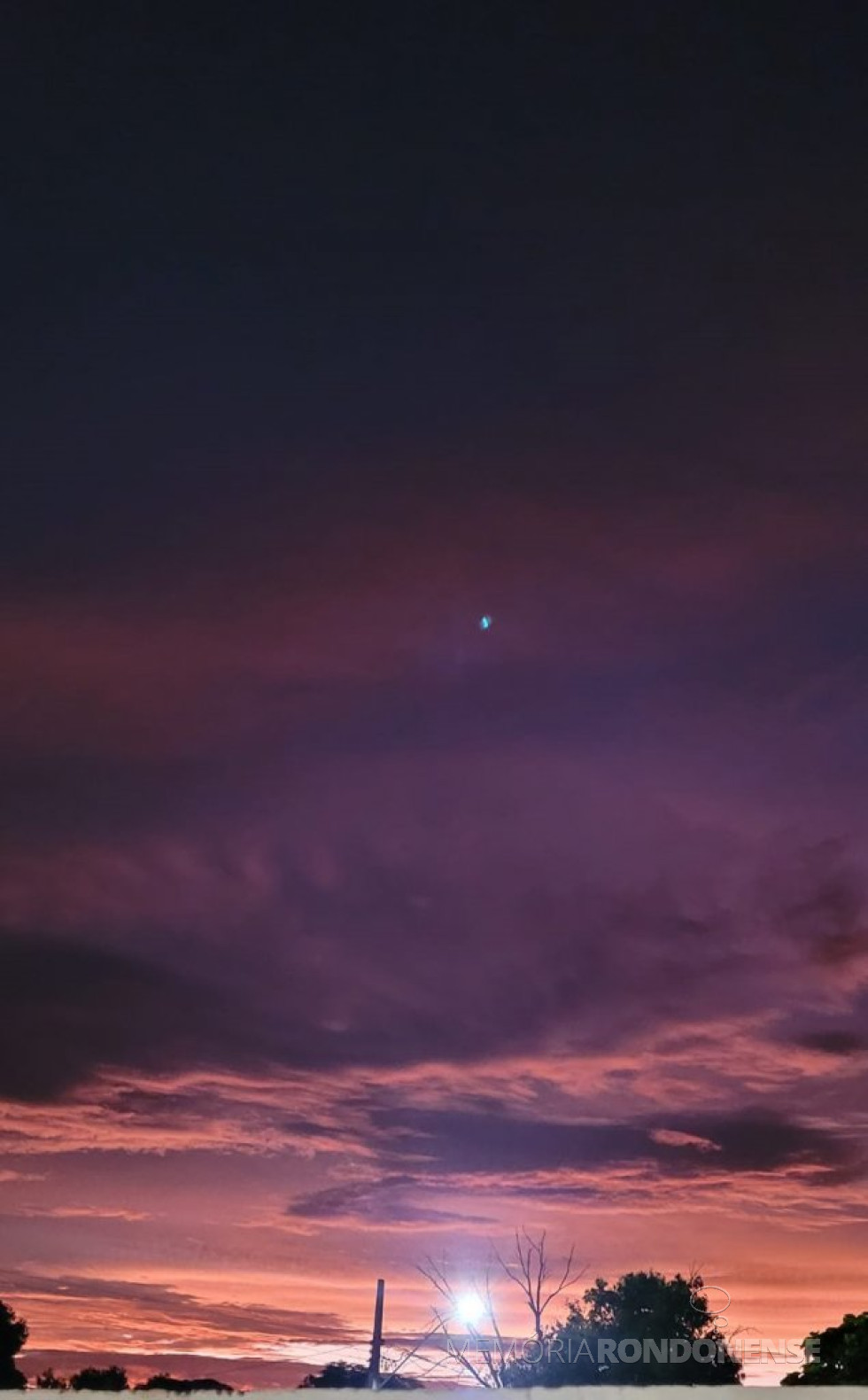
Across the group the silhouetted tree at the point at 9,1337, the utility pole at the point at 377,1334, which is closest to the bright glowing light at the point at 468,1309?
the utility pole at the point at 377,1334

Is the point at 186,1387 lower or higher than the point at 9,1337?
lower

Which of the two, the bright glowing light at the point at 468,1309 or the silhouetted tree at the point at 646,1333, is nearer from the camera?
the bright glowing light at the point at 468,1309

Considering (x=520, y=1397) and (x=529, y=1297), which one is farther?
(x=529, y=1297)

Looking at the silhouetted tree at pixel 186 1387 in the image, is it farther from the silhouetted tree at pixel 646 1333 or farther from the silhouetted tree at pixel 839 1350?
the silhouetted tree at pixel 646 1333

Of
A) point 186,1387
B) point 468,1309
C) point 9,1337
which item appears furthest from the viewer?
point 9,1337

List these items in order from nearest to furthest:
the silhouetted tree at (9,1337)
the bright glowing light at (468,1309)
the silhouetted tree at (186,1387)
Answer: the silhouetted tree at (186,1387) < the bright glowing light at (468,1309) < the silhouetted tree at (9,1337)

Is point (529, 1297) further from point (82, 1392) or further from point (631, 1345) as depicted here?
point (82, 1392)

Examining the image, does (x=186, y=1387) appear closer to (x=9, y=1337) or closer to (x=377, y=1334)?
(x=377, y=1334)

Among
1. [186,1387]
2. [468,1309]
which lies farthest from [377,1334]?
[186,1387]

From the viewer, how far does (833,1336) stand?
99.1ft

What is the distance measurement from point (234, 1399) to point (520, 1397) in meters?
0.54

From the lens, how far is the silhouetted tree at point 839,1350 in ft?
86.8

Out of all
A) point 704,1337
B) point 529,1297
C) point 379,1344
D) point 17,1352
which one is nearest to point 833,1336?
point 529,1297

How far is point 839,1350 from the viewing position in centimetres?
2881
